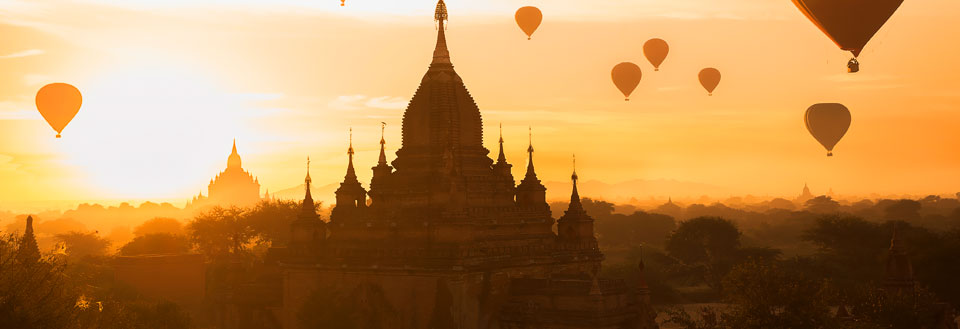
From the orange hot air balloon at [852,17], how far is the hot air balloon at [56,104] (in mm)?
37090

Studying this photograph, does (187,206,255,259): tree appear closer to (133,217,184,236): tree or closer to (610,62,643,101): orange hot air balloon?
(133,217,184,236): tree

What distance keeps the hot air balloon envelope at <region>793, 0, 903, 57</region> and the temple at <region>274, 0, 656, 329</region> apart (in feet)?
36.9

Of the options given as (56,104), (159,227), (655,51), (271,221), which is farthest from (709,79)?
(159,227)

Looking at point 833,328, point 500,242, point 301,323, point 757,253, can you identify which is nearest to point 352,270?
point 301,323

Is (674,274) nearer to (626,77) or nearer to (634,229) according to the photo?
(626,77)

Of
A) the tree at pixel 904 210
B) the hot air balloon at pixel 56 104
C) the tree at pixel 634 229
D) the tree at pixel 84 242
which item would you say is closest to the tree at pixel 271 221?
the hot air balloon at pixel 56 104

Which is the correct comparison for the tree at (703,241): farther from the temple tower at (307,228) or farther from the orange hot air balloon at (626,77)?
the temple tower at (307,228)

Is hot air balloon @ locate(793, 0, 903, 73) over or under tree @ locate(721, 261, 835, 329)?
over

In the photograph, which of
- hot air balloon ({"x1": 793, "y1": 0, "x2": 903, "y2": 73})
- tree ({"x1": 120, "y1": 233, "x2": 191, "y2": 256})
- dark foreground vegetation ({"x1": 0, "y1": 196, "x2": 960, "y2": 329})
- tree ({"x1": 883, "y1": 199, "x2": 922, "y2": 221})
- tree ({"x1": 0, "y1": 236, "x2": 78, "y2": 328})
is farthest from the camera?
tree ({"x1": 883, "y1": 199, "x2": 922, "y2": 221})

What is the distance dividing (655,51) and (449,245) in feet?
81.0

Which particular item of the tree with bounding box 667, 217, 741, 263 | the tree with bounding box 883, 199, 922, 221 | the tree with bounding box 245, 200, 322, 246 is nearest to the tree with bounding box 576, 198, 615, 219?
the tree with bounding box 883, 199, 922, 221

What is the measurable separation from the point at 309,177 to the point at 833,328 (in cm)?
2064

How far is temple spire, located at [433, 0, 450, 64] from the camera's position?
44344 mm

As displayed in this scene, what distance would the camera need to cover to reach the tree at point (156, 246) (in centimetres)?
9650
